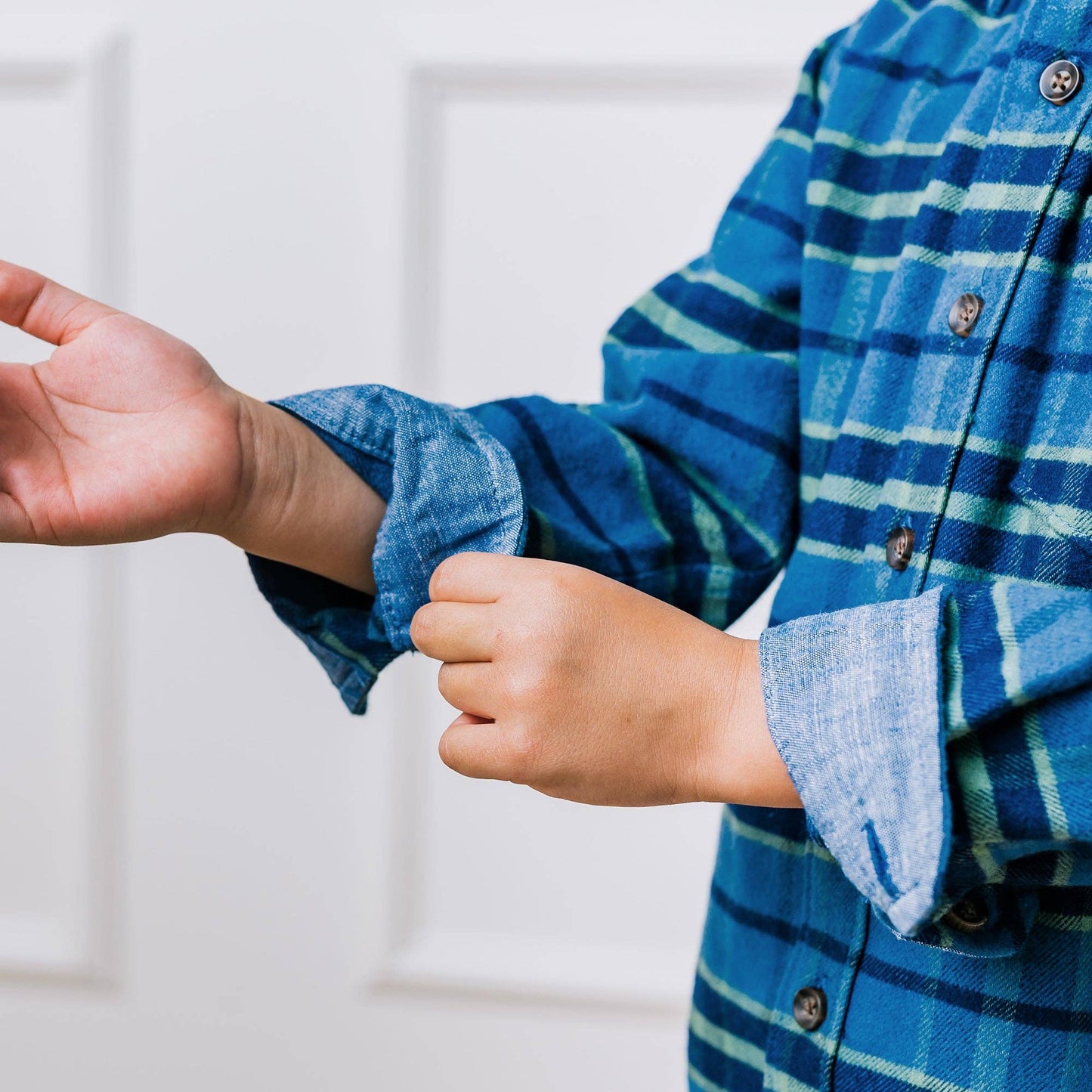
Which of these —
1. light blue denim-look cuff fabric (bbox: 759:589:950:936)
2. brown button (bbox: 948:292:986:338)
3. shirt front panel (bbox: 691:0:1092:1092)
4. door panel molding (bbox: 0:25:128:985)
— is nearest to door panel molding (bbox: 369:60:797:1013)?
door panel molding (bbox: 0:25:128:985)

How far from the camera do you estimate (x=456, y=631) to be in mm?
361

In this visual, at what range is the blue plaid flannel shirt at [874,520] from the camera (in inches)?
11.8

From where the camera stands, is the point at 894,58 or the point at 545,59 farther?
the point at 545,59

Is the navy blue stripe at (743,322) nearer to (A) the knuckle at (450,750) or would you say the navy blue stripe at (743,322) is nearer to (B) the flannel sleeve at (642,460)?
(B) the flannel sleeve at (642,460)

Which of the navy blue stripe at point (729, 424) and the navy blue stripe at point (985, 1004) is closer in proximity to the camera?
the navy blue stripe at point (985, 1004)

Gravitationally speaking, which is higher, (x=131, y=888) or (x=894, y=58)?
(x=894, y=58)

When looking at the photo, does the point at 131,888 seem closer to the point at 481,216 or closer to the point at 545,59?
the point at 481,216

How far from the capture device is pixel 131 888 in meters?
0.87

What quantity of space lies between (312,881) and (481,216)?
1.59 ft

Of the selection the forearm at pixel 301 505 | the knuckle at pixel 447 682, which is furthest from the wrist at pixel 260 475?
the knuckle at pixel 447 682

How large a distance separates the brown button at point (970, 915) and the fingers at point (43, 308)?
1.11 feet

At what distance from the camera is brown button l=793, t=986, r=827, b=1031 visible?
402mm

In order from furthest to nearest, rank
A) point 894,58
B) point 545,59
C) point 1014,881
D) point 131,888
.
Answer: point 131,888 → point 545,59 → point 894,58 → point 1014,881

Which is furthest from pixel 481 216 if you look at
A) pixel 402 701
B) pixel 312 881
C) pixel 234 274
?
pixel 312 881
